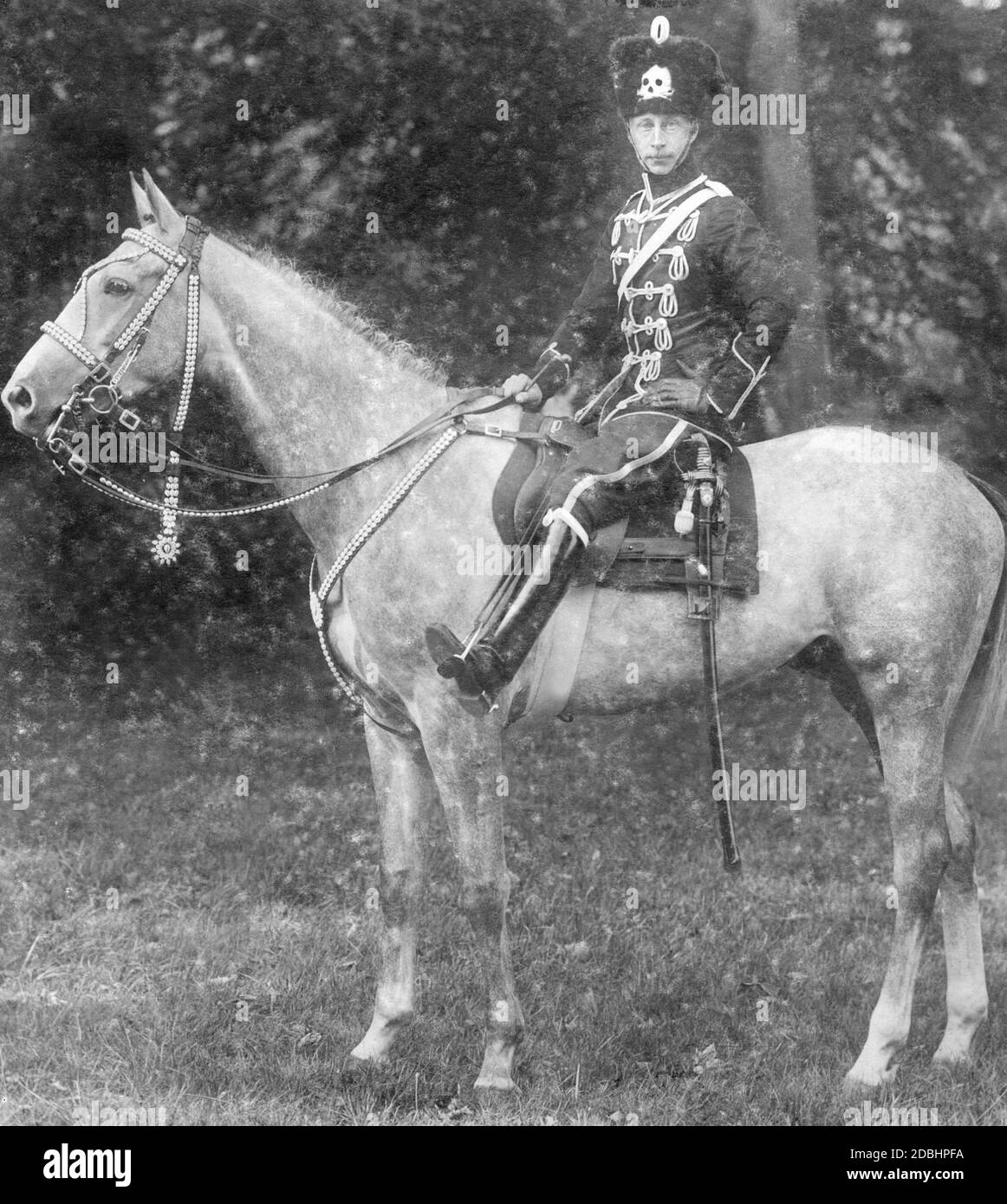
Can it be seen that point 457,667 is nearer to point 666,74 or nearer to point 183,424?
point 183,424

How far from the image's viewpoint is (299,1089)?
6180 millimetres

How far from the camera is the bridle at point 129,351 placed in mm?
5852

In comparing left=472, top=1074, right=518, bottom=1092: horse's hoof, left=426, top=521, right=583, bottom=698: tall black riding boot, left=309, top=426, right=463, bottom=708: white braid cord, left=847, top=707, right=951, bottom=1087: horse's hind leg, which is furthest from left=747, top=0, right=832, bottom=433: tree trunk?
left=472, top=1074, right=518, bottom=1092: horse's hoof

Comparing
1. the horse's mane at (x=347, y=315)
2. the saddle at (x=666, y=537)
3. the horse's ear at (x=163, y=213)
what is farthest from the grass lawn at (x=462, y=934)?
the horse's ear at (x=163, y=213)

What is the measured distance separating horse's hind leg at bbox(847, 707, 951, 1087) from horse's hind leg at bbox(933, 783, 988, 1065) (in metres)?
0.27

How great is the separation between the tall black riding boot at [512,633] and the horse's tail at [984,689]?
2.06m

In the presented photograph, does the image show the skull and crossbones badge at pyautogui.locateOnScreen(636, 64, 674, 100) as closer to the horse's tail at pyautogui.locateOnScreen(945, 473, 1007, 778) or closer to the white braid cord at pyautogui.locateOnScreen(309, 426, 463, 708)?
the white braid cord at pyautogui.locateOnScreen(309, 426, 463, 708)

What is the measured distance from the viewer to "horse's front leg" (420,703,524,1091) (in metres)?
6.04

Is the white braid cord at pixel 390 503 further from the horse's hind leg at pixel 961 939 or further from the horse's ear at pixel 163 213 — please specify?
the horse's hind leg at pixel 961 939

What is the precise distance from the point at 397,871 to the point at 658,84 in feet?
11.8

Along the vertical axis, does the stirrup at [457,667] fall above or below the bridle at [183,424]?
below

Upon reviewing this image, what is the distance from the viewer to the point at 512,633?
5.89m

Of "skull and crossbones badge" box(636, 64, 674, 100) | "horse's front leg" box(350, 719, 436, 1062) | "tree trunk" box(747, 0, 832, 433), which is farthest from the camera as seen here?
"tree trunk" box(747, 0, 832, 433)

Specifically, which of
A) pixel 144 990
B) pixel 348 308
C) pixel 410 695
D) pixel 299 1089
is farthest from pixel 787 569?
pixel 144 990
